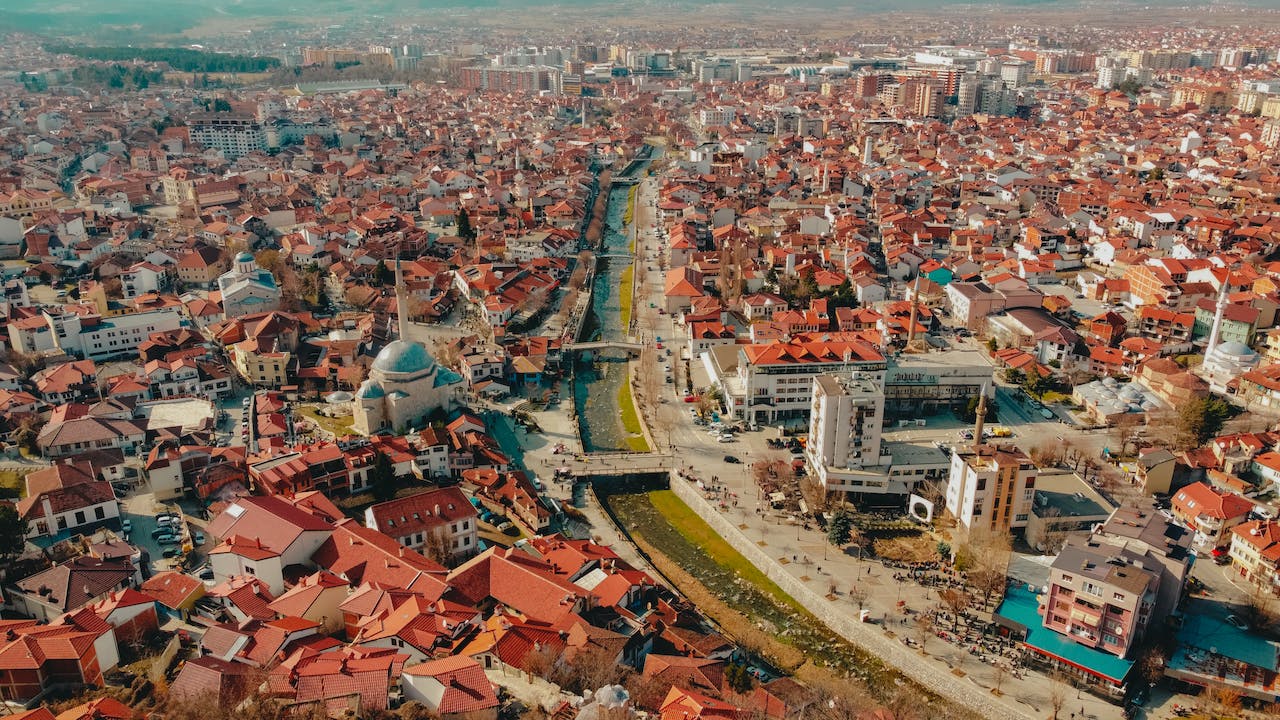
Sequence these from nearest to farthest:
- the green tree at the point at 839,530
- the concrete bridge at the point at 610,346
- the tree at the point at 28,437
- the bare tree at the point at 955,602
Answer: the bare tree at the point at 955,602, the green tree at the point at 839,530, the tree at the point at 28,437, the concrete bridge at the point at 610,346

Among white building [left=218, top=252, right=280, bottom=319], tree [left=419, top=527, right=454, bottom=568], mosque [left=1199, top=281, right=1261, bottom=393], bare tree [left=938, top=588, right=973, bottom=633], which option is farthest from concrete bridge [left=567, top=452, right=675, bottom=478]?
mosque [left=1199, top=281, right=1261, bottom=393]

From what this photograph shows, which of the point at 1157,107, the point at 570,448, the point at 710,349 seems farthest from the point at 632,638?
the point at 1157,107

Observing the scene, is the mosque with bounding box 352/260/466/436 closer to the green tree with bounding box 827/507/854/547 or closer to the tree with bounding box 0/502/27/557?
the tree with bounding box 0/502/27/557

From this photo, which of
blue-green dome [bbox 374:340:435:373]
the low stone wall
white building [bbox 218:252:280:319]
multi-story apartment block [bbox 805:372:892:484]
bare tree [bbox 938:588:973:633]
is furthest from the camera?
white building [bbox 218:252:280:319]

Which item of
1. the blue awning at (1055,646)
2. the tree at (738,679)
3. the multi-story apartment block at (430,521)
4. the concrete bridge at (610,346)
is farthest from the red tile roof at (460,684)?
the concrete bridge at (610,346)

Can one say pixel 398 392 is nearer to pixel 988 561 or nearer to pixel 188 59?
pixel 988 561

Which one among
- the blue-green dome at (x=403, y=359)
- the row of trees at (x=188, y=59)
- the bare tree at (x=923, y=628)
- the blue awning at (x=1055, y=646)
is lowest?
the bare tree at (x=923, y=628)

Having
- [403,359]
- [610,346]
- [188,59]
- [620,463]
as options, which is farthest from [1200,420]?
[188,59]

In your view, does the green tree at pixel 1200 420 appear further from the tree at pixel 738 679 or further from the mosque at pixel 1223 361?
the tree at pixel 738 679
